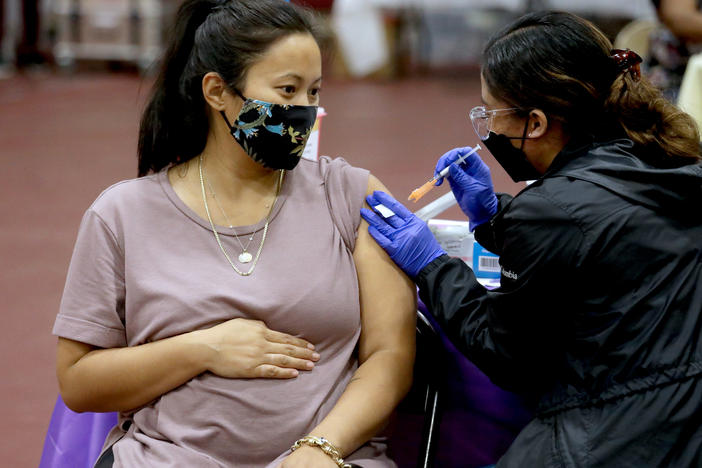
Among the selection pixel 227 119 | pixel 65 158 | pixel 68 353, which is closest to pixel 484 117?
pixel 227 119

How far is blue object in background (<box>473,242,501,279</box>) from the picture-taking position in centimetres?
211

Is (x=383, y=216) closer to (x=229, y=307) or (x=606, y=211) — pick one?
(x=229, y=307)

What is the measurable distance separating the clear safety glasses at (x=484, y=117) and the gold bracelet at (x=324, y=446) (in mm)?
695

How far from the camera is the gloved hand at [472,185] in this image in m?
2.05

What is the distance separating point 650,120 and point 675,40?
7.91 ft

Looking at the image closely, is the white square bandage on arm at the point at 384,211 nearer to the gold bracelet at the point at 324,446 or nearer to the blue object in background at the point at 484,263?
the blue object in background at the point at 484,263

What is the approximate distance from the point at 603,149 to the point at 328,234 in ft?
1.91

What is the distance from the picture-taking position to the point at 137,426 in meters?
1.84

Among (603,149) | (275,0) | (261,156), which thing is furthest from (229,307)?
(603,149)

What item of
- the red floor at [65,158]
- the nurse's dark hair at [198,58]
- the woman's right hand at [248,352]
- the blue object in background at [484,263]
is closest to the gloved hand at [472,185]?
the blue object in background at [484,263]

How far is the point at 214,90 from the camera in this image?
1.94m

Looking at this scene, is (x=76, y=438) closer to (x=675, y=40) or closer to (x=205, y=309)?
(x=205, y=309)

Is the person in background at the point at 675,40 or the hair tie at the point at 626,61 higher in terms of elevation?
the hair tie at the point at 626,61

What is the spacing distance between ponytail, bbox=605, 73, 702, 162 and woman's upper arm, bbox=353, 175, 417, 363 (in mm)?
549
